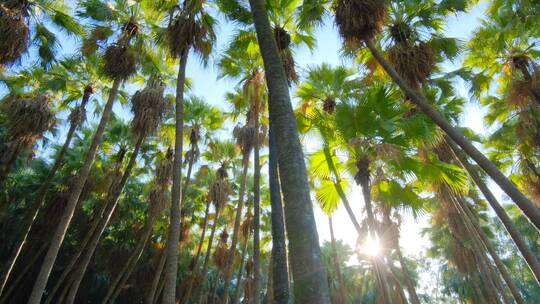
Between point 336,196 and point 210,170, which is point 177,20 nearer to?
point 336,196

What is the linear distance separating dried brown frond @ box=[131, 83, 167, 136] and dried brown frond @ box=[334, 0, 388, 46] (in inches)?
253

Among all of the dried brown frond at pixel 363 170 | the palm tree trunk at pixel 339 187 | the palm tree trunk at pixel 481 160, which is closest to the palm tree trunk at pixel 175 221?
the palm tree trunk at pixel 339 187

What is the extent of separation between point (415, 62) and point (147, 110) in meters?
8.41

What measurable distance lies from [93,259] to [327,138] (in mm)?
14835

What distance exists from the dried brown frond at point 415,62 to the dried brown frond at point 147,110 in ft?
25.1

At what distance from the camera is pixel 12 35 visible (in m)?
9.16

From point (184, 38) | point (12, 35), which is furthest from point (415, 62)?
point (12, 35)

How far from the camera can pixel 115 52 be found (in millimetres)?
11289

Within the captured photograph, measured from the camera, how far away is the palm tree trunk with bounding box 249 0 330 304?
327cm

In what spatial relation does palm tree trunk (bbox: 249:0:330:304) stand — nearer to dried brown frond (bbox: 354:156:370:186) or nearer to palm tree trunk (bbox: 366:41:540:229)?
palm tree trunk (bbox: 366:41:540:229)

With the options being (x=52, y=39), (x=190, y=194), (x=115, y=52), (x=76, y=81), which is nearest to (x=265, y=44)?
(x=115, y=52)

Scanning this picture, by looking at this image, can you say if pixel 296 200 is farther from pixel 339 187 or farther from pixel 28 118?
pixel 28 118

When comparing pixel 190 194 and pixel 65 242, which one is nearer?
pixel 65 242

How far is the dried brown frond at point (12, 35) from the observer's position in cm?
911
